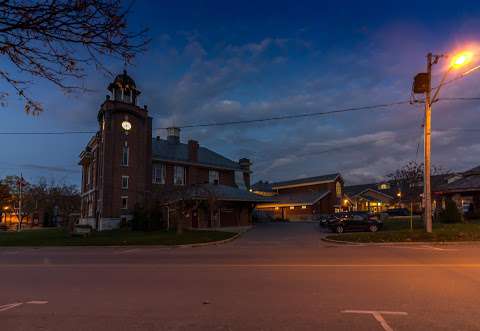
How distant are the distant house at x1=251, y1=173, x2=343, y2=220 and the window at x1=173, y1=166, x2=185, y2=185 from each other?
14132 mm

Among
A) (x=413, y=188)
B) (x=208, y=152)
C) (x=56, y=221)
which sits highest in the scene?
(x=208, y=152)

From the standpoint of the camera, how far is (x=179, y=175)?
50438 millimetres

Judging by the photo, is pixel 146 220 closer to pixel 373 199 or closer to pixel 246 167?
pixel 246 167

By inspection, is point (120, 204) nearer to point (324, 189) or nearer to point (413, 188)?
point (324, 189)

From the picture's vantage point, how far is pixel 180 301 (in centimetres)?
784

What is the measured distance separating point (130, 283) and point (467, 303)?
7272mm

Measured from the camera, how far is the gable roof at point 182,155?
4938 cm

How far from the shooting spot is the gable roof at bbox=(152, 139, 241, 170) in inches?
1944

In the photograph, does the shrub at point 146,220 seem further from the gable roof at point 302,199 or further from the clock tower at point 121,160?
the gable roof at point 302,199

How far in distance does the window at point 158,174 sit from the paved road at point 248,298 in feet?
117

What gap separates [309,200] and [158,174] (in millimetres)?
24004

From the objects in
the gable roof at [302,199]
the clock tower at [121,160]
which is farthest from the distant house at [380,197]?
the clock tower at [121,160]

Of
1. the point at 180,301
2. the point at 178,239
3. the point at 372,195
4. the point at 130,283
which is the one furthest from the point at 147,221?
the point at 372,195

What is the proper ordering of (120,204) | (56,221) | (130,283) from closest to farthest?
(130,283)
(120,204)
(56,221)
